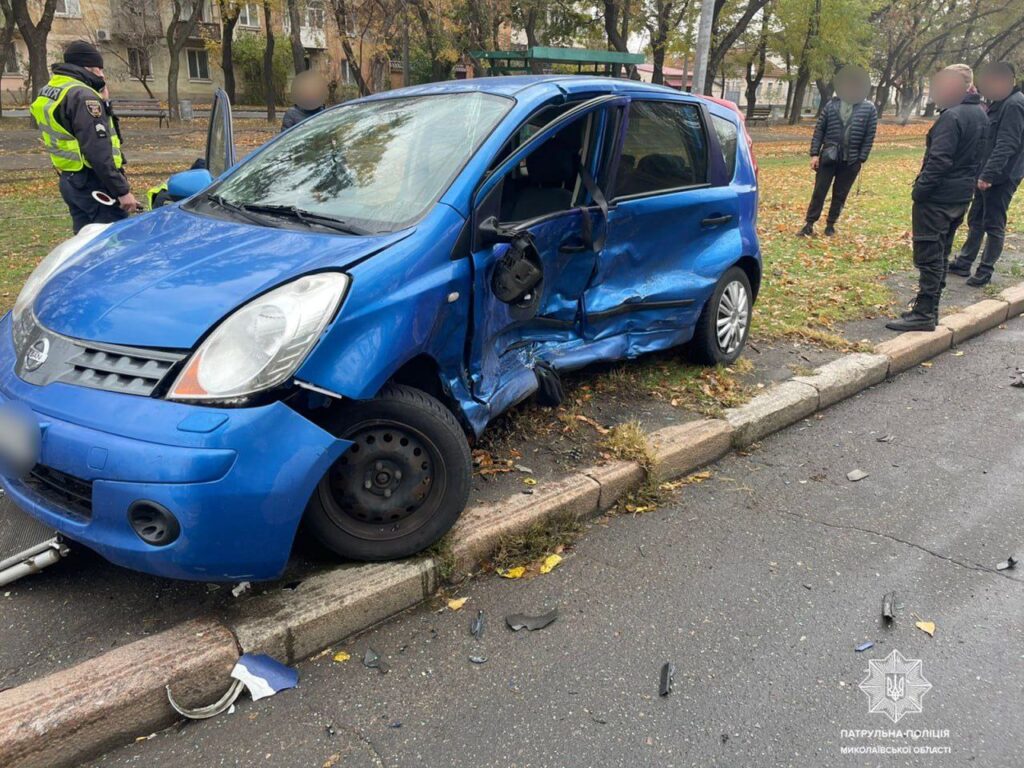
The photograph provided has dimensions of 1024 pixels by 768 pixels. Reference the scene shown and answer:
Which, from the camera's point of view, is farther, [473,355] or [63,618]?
[473,355]

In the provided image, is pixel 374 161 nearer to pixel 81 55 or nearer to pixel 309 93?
pixel 81 55

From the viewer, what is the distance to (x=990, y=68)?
6.77 m

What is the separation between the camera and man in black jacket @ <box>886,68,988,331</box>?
18.4 feet

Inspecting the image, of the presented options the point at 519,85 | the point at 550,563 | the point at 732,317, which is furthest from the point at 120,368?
the point at 732,317

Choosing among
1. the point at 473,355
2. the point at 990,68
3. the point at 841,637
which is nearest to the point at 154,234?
the point at 473,355

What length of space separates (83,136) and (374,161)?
2.80m

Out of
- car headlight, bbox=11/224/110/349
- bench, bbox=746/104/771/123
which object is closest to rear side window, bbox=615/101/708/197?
car headlight, bbox=11/224/110/349

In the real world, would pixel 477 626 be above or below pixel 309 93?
below

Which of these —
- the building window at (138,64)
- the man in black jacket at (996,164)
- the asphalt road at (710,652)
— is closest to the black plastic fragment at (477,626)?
the asphalt road at (710,652)

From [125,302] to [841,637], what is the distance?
9.09ft

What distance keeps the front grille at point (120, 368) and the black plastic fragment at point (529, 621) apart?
1.46 metres

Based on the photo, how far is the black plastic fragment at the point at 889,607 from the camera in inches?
110

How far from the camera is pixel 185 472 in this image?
87.4 inches

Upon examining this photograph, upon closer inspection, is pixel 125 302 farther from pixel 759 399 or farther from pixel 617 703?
pixel 759 399
